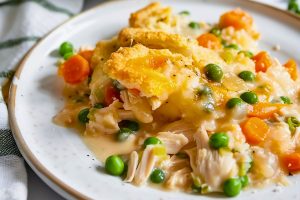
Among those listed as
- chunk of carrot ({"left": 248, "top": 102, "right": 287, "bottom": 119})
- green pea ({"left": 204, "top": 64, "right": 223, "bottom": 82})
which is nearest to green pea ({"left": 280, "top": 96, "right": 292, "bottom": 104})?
chunk of carrot ({"left": 248, "top": 102, "right": 287, "bottom": 119})

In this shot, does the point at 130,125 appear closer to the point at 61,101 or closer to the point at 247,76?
the point at 61,101

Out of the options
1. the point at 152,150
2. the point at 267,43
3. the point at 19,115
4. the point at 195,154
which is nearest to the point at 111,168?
the point at 152,150

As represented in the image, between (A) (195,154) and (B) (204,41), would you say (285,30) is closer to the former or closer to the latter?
(B) (204,41)

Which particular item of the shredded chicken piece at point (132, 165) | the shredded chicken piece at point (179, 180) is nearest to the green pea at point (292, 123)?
the shredded chicken piece at point (179, 180)

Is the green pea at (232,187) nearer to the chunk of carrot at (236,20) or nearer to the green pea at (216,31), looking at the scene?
the green pea at (216,31)

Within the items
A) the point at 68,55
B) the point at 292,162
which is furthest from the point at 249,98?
the point at 68,55

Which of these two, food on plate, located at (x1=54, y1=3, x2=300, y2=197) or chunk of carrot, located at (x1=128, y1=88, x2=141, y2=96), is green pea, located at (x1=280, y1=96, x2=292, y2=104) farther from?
chunk of carrot, located at (x1=128, y1=88, x2=141, y2=96)
